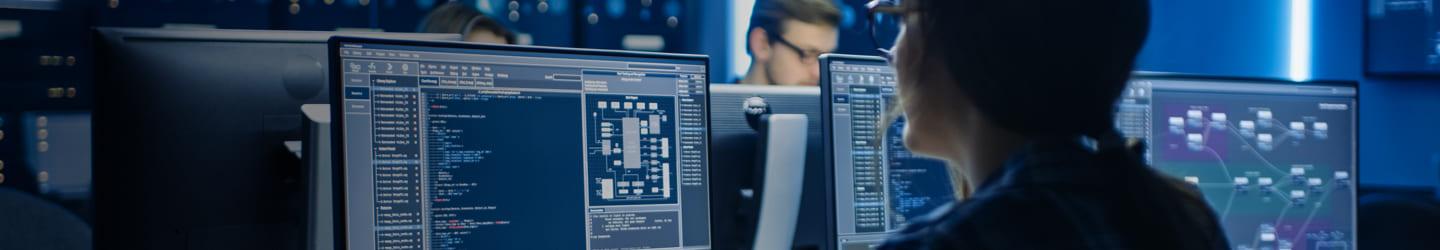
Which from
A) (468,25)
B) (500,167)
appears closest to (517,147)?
(500,167)

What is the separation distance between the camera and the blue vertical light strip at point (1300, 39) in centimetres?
235

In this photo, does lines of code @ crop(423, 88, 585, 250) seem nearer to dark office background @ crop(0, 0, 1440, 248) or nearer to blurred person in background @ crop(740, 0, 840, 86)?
dark office background @ crop(0, 0, 1440, 248)

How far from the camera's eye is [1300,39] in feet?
7.78

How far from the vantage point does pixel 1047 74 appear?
2.53 ft

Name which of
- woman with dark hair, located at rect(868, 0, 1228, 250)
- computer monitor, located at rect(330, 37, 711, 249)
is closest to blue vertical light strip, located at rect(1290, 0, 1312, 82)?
computer monitor, located at rect(330, 37, 711, 249)

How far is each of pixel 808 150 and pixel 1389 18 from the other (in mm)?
1378

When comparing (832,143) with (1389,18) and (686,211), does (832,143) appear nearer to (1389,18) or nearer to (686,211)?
(686,211)

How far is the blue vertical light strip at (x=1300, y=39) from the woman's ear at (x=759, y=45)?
1.48 meters

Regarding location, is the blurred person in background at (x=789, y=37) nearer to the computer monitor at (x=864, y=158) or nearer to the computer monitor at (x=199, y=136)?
the computer monitor at (x=864, y=158)

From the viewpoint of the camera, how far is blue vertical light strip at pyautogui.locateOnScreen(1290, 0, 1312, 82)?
2.35 m

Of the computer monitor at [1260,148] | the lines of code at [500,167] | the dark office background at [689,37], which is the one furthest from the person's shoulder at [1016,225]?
the computer monitor at [1260,148]

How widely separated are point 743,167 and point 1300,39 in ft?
4.81

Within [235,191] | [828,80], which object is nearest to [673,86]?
[828,80]

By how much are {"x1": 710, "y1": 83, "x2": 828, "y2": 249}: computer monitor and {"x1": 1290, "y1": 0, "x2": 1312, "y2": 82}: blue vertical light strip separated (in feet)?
4.35
